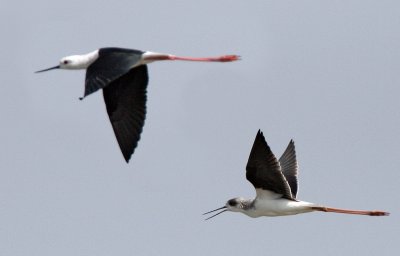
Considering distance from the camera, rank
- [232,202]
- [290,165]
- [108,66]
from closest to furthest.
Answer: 1. [108,66]
2. [232,202]
3. [290,165]

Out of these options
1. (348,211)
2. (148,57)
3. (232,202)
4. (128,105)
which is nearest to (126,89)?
(128,105)

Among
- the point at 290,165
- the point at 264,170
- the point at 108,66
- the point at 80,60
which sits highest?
the point at 80,60

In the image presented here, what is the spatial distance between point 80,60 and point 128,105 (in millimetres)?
1177

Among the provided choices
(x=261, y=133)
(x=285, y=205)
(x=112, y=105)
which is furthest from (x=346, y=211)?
(x=112, y=105)

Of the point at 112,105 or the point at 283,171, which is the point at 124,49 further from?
the point at 283,171

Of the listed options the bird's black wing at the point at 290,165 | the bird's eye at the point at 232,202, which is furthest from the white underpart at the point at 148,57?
the bird's black wing at the point at 290,165

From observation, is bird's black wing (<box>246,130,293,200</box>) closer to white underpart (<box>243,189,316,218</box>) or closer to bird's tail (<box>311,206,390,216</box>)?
white underpart (<box>243,189,316,218</box>)

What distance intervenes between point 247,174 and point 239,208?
1.43 metres

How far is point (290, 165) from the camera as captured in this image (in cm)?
2238

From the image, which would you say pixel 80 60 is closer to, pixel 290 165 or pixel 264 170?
pixel 264 170

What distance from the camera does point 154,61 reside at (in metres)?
20.9

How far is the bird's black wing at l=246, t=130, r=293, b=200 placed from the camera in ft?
64.6

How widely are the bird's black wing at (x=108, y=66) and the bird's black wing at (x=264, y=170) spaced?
2.30m

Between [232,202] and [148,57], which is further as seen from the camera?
[232,202]
